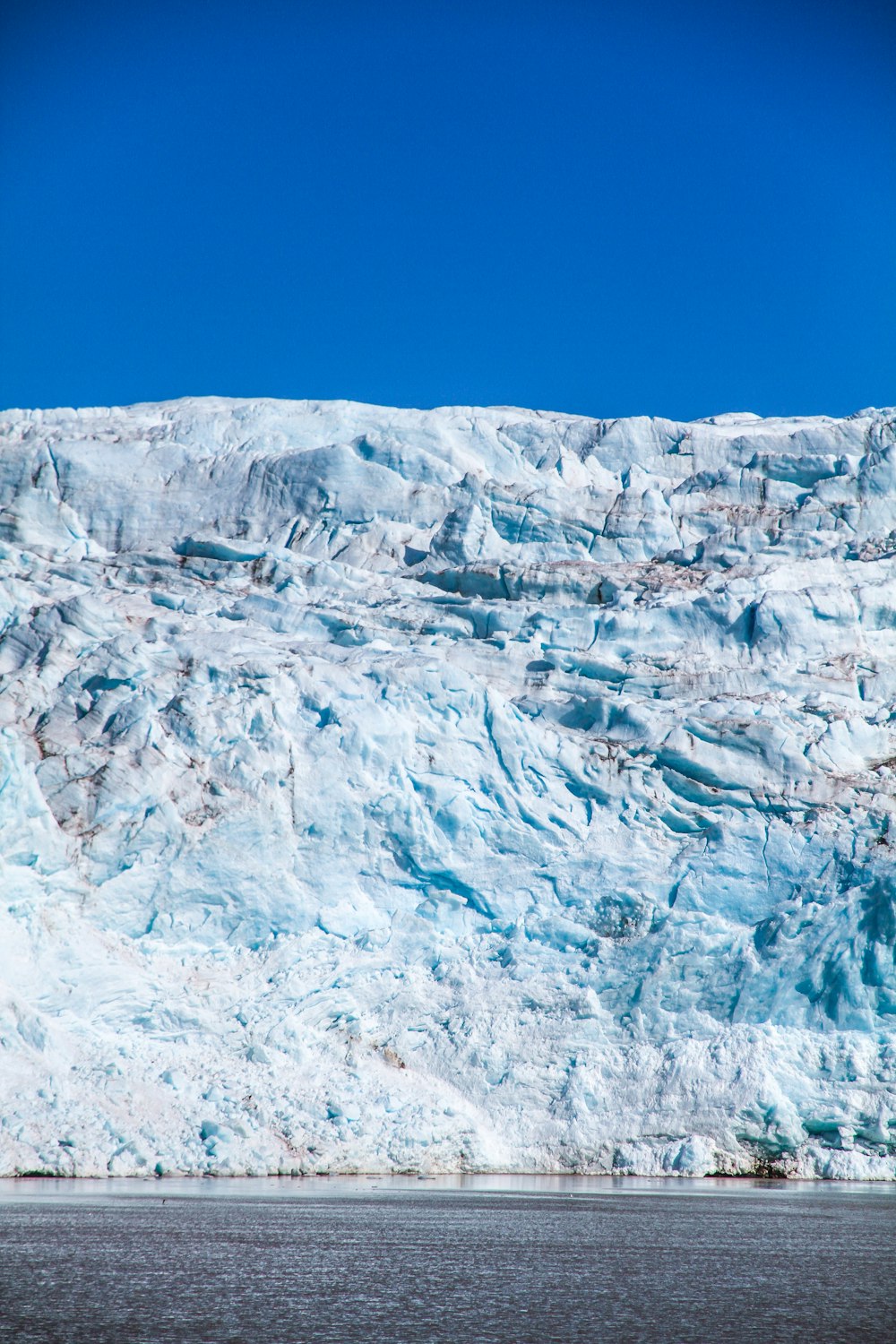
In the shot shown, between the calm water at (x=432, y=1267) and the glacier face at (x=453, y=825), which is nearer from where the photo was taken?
the calm water at (x=432, y=1267)

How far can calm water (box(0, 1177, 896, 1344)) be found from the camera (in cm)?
1209

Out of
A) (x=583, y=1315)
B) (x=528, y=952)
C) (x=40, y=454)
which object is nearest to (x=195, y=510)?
(x=40, y=454)

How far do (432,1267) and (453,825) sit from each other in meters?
15.9

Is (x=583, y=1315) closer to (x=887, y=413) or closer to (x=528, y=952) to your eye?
(x=528, y=952)

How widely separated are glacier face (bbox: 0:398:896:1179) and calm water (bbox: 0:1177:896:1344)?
284 centimetres

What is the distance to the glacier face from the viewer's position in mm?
26234

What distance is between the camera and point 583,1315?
12836 mm

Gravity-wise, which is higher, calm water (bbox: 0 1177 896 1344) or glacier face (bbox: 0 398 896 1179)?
glacier face (bbox: 0 398 896 1179)

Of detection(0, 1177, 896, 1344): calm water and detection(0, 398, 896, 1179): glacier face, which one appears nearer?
detection(0, 1177, 896, 1344): calm water

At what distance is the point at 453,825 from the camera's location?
3088 cm

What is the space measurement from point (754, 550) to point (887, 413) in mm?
9400

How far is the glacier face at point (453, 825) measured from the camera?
2623 centimetres

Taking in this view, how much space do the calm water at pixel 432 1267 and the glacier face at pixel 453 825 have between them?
9.33 ft

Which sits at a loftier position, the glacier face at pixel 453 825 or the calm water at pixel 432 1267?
the glacier face at pixel 453 825
